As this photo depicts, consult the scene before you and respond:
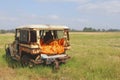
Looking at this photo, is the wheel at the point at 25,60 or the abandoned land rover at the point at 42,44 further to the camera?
the wheel at the point at 25,60

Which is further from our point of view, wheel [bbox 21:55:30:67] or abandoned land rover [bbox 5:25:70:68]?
wheel [bbox 21:55:30:67]

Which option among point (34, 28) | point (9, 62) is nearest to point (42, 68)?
point (34, 28)

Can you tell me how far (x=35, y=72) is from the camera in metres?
13.3

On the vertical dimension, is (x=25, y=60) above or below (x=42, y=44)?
below

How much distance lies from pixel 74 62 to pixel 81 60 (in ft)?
1.38

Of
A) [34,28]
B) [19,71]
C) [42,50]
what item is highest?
[34,28]

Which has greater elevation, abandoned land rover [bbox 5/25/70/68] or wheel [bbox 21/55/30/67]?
abandoned land rover [bbox 5/25/70/68]

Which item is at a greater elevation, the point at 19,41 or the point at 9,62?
the point at 19,41

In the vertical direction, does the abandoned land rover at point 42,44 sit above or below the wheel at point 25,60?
above

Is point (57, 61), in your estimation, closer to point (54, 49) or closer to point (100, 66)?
point (54, 49)

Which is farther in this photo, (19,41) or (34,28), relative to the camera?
(19,41)

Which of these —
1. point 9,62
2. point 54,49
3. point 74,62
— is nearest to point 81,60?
point 74,62

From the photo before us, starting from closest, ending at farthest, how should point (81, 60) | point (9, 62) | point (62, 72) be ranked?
point (62, 72) → point (81, 60) → point (9, 62)

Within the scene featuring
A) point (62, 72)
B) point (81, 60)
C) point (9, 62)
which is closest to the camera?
point (62, 72)
